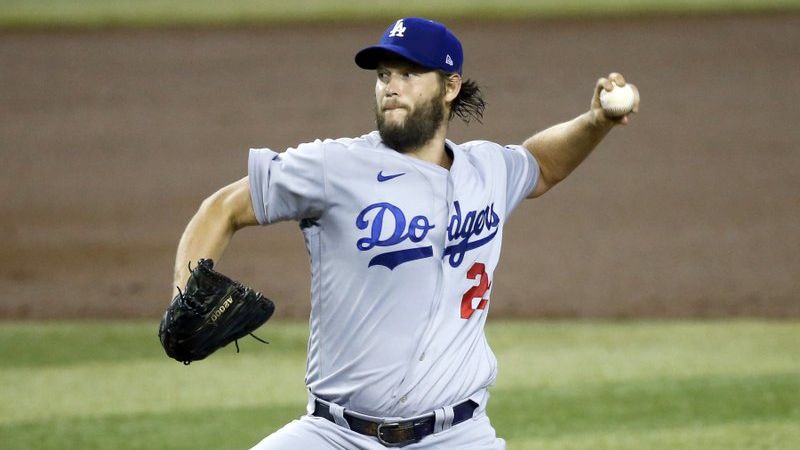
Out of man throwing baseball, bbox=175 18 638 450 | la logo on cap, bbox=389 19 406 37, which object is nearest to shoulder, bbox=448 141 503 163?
man throwing baseball, bbox=175 18 638 450

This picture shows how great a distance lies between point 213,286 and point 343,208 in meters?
0.46

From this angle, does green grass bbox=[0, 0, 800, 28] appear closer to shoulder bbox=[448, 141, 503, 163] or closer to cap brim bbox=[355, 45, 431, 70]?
shoulder bbox=[448, 141, 503, 163]

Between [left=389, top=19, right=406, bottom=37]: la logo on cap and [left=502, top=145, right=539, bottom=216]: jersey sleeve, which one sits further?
[left=502, top=145, right=539, bottom=216]: jersey sleeve

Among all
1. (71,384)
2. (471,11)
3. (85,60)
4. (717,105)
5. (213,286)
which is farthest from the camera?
(471,11)

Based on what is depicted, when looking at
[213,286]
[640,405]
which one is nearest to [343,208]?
[213,286]

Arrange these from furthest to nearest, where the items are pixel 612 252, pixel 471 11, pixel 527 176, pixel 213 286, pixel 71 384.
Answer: pixel 471 11, pixel 612 252, pixel 71 384, pixel 527 176, pixel 213 286

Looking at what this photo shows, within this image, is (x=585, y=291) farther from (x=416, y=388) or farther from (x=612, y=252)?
(x=416, y=388)

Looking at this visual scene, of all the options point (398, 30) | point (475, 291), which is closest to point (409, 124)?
point (398, 30)

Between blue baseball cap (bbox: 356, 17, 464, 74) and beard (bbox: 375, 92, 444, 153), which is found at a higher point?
blue baseball cap (bbox: 356, 17, 464, 74)

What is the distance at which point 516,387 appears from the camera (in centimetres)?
746

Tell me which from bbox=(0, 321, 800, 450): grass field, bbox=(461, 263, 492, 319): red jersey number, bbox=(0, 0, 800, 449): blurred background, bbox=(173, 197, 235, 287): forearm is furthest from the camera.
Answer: bbox=(0, 0, 800, 449): blurred background

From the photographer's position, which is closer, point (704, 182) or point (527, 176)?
point (527, 176)

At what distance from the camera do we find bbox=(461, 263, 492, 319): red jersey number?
155 inches

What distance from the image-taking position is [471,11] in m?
18.4
